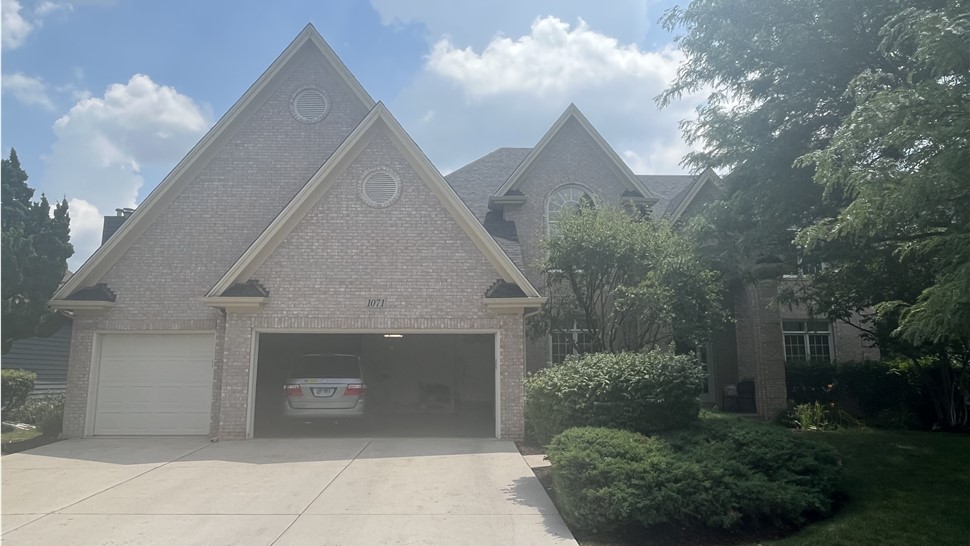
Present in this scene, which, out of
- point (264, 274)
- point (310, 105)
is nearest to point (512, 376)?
point (264, 274)

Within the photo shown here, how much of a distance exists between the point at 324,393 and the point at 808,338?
48.1ft

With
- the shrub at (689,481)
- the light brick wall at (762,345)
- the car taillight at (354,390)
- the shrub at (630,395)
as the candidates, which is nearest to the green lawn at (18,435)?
the car taillight at (354,390)

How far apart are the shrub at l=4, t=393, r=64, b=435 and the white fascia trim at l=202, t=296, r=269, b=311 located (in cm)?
473

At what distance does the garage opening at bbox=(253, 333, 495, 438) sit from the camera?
13031 millimetres

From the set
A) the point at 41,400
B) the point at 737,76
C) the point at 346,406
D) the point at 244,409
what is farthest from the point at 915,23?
the point at 41,400

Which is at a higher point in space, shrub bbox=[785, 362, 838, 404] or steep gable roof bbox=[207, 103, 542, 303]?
steep gable roof bbox=[207, 103, 542, 303]

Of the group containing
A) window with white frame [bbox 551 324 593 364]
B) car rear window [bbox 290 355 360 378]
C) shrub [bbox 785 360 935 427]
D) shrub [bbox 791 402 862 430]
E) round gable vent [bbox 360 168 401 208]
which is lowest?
shrub [bbox 791 402 862 430]

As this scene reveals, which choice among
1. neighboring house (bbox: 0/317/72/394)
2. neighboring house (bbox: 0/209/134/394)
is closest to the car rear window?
neighboring house (bbox: 0/209/134/394)

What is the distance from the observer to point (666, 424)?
30.6 ft

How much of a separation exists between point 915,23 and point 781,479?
5265 mm

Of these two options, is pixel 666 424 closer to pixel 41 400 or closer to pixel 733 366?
pixel 733 366

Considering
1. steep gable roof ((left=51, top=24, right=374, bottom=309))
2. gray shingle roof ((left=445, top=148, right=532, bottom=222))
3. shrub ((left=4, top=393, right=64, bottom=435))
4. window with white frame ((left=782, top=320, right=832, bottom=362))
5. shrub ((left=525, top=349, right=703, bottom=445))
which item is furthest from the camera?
window with white frame ((left=782, top=320, right=832, bottom=362))

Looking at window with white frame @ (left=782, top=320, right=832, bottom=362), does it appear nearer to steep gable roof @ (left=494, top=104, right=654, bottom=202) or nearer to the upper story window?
steep gable roof @ (left=494, top=104, right=654, bottom=202)

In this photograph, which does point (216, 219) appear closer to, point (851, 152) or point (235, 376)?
point (235, 376)
